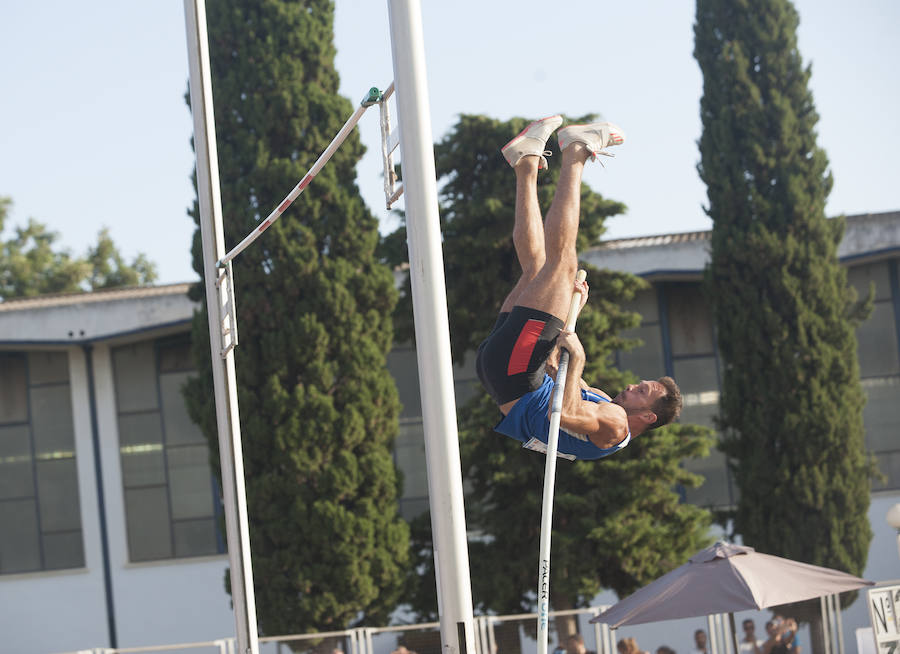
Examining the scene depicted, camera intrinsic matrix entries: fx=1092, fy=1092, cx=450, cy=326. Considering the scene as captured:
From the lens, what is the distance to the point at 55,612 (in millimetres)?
17469

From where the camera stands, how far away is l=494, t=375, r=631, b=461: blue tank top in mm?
4660

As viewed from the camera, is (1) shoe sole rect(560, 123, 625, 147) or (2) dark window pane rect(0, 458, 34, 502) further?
(2) dark window pane rect(0, 458, 34, 502)

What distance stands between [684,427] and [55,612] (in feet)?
34.0

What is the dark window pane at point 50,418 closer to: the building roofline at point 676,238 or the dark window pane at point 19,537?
the dark window pane at point 19,537

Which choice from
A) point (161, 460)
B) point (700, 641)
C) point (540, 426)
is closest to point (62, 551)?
point (161, 460)

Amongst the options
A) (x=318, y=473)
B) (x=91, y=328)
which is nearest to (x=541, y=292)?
(x=318, y=473)

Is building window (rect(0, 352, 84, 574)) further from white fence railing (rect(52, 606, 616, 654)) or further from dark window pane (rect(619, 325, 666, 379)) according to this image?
dark window pane (rect(619, 325, 666, 379))

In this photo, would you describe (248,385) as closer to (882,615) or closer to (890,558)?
(882,615)

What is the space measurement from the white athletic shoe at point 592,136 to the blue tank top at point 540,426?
1.02 metres

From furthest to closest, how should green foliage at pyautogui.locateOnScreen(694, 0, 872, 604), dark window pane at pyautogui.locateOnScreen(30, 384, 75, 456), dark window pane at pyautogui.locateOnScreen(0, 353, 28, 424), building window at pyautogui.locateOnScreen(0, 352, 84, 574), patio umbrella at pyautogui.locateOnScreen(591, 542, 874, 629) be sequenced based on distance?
dark window pane at pyautogui.locateOnScreen(0, 353, 28, 424) → dark window pane at pyautogui.locateOnScreen(30, 384, 75, 456) → building window at pyautogui.locateOnScreen(0, 352, 84, 574) → green foliage at pyautogui.locateOnScreen(694, 0, 872, 604) → patio umbrella at pyautogui.locateOnScreen(591, 542, 874, 629)

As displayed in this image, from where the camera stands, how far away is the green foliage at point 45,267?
37344 millimetres

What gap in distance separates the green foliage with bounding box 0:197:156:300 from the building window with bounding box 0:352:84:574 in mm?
19795

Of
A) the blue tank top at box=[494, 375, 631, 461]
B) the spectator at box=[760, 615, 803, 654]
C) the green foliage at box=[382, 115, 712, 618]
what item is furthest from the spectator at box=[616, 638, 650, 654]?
the blue tank top at box=[494, 375, 631, 461]

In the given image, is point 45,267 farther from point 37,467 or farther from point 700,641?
point 700,641
